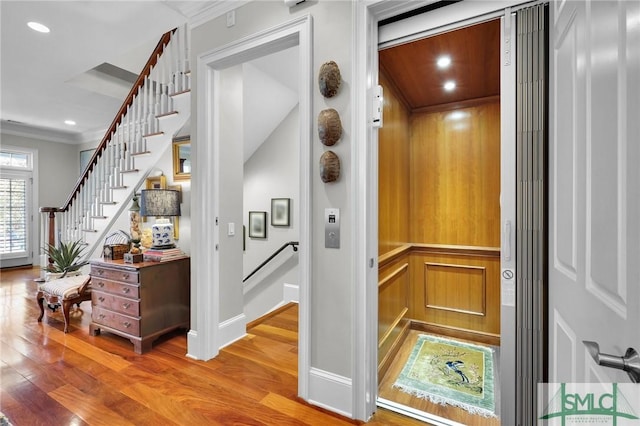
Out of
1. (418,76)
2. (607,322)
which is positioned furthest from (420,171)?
(607,322)

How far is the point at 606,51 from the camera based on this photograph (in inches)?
28.9

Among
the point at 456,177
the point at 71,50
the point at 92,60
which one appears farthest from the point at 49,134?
the point at 456,177

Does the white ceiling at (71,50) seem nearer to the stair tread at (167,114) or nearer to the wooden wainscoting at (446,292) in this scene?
the stair tread at (167,114)

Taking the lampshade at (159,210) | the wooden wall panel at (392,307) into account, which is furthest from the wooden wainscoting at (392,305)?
the lampshade at (159,210)

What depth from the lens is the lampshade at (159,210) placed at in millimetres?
2797

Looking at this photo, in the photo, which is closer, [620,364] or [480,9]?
[620,364]

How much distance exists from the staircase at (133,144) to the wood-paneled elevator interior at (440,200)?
6.98 ft

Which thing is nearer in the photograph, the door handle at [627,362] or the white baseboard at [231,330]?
the door handle at [627,362]

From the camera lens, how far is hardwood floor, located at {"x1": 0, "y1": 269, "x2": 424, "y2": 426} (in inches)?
68.8

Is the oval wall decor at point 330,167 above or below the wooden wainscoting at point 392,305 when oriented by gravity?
above

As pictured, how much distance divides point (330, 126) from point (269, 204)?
8.24 ft

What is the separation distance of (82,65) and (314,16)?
3.24 meters

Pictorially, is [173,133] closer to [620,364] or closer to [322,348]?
[322,348]

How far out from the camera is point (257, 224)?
420cm
